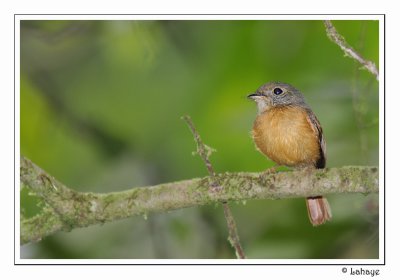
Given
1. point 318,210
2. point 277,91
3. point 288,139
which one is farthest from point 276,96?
point 318,210

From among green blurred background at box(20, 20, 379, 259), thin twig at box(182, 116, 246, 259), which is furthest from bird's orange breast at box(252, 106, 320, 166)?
thin twig at box(182, 116, 246, 259)

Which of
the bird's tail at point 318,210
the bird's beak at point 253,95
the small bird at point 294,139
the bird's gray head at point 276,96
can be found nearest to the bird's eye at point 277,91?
the bird's gray head at point 276,96

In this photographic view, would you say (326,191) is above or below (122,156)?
below

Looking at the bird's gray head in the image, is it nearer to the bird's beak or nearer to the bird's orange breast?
the bird's beak

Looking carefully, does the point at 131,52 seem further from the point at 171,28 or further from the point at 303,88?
the point at 303,88

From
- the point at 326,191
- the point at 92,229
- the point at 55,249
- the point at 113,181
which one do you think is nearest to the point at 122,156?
the point at 113,181
